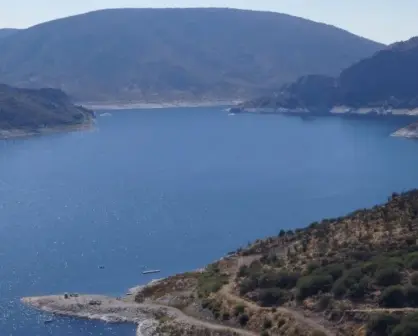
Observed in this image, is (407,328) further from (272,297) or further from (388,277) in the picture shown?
(272,297)

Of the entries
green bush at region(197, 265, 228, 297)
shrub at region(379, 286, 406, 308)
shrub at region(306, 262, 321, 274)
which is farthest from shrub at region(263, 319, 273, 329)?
green bush at region(197, 265, 228, 297)

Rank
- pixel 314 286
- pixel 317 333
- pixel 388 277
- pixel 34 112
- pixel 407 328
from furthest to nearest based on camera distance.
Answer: pixel 34 112 → pixel 314 286 → pixel 388 277 → pixel 317 333 → pixel 407 328

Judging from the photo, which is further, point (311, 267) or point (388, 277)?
point (311, 267)

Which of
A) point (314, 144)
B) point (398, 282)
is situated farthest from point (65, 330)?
point (314, 144)

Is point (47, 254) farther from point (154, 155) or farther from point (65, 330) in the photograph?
point (154, 155)

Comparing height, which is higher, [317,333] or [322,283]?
[322,283]

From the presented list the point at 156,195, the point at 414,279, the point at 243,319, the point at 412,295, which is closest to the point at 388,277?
the point at 414,279
